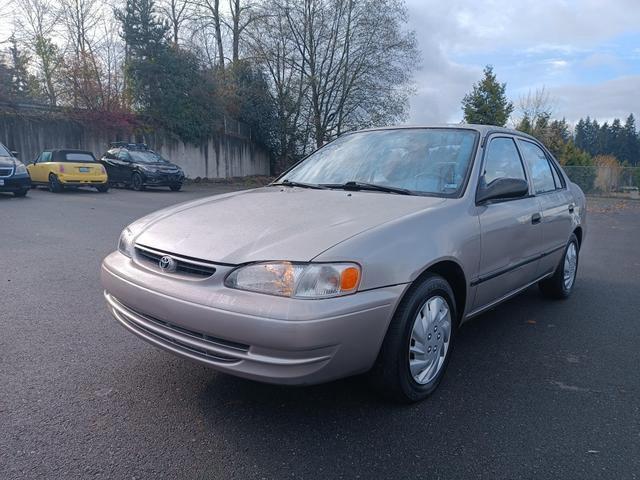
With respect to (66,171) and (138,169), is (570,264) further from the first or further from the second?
(138,169)

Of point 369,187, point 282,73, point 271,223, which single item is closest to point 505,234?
point 369,187

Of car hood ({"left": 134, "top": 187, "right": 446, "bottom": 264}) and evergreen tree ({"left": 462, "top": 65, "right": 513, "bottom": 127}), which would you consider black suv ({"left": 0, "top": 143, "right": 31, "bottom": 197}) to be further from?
evergreen tree ({"left": 462, "top": 65, "right": 513, "bottom": 127})

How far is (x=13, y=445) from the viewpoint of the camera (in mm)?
2328

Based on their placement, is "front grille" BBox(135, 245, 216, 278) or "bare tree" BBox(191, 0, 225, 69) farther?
A: "bare tree" BBox(191, 0, 225, 69)

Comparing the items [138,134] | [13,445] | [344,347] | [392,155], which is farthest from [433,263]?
[138,134]

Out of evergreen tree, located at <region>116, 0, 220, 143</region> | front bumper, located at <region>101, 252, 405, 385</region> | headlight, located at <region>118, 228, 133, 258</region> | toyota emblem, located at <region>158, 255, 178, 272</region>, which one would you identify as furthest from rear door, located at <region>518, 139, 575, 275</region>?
evergreen tree, located at <region>116, 0, 220, 143</region>

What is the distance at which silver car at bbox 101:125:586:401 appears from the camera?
7.55 ft

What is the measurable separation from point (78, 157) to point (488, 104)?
2472 centimetres

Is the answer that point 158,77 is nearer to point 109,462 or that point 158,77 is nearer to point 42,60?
point 42,60

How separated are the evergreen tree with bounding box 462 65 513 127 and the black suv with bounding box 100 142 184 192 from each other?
2032 centimetres

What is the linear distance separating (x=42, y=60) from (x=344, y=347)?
26.2m

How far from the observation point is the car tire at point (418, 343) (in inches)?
101

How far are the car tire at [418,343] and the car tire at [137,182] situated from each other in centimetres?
1635

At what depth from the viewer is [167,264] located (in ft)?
8.65
